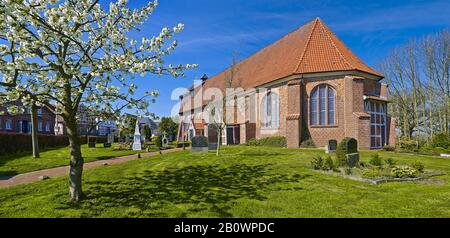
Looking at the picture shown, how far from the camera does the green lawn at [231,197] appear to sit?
6059mm

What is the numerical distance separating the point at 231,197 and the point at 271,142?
2013cm

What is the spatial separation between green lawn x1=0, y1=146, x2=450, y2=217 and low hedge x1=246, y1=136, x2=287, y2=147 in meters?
15.3

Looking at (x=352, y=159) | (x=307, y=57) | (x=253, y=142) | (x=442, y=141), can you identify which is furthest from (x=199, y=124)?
(x=352, y=159)

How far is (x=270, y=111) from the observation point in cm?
2909

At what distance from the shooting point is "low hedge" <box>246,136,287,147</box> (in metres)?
25.8

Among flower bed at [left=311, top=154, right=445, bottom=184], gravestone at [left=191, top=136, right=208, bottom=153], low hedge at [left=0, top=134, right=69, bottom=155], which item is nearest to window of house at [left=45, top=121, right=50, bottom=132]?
low hedge at [left=0, top=134, right=69, bottom=155]

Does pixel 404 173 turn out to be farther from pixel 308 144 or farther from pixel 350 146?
pixel 308 144

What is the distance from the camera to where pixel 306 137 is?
25.0 m

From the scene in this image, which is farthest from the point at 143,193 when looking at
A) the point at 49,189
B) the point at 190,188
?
the point at 49,189

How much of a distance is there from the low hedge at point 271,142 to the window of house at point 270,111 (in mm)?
1611

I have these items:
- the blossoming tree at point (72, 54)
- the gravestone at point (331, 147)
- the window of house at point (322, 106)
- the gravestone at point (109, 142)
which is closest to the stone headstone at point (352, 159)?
the gravestone at point (331, 147)

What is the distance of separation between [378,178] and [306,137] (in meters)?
15.6

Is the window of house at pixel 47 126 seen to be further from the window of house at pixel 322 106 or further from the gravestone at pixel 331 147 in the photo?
the gravestone at pixel 331 147
